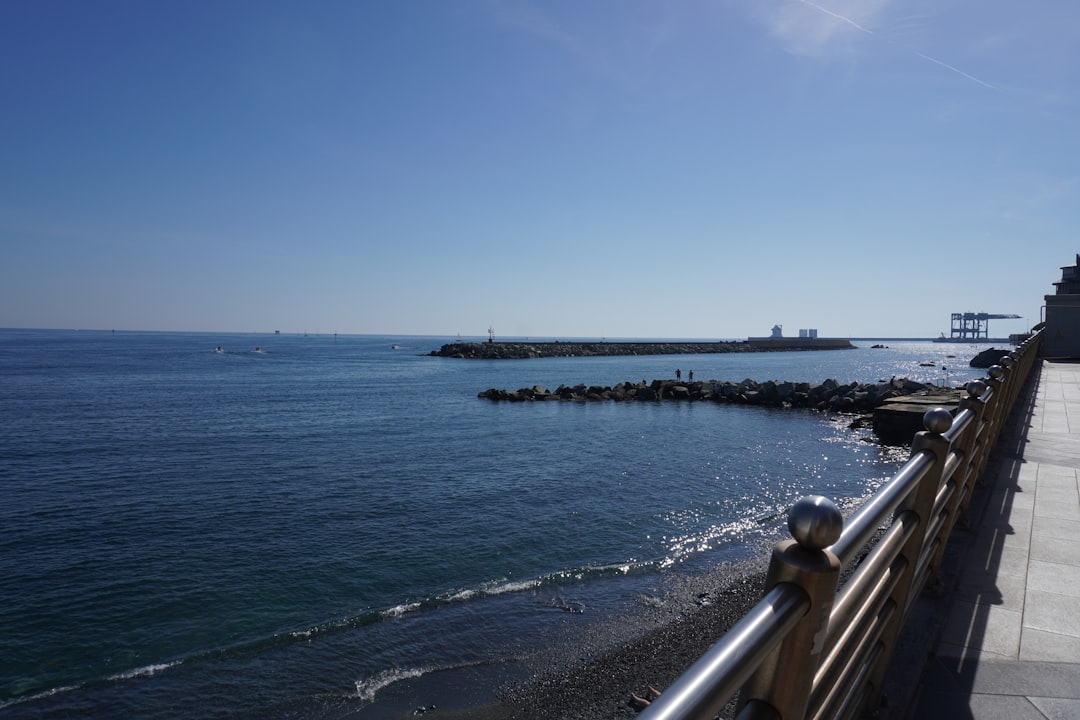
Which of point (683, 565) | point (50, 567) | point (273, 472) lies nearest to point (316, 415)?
point (273, 472)

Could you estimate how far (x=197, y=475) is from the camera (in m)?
18.1

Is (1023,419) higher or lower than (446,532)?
higher

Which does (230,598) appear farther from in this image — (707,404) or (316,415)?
(707,404)

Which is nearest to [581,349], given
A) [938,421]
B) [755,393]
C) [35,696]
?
[755,393]

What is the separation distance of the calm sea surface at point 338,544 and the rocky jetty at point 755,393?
25.8 feet

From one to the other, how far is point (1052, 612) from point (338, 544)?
35.9 ft

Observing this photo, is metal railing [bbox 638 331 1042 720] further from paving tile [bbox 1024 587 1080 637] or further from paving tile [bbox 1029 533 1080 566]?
paving tile [bbox 1029 533 1080 566]

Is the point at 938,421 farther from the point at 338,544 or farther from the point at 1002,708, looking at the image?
the point at 338,544

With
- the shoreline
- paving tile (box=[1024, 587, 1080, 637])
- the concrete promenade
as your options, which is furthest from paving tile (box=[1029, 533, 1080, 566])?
the shoreline

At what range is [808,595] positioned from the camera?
1.36 m

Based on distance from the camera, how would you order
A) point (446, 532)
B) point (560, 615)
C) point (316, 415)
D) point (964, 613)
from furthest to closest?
point (316, 415) < point (446, 532) < point (560, 615) < point (964, 613)

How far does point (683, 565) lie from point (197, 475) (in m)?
14.5

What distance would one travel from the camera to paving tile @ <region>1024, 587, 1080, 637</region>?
369cm

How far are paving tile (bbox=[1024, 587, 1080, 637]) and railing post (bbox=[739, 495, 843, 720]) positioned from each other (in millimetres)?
3310
